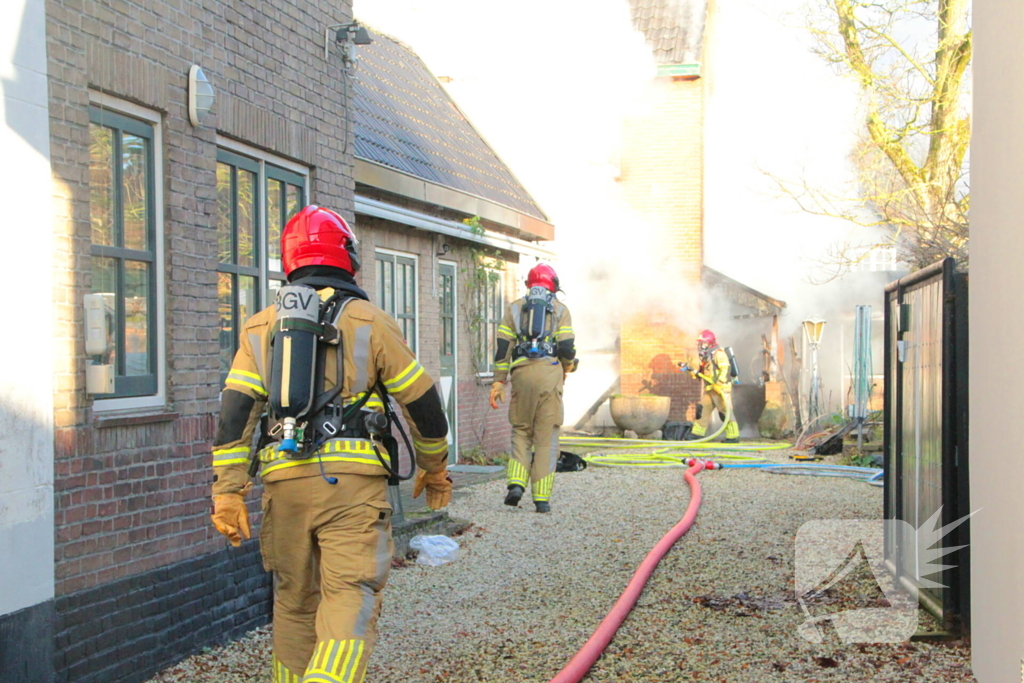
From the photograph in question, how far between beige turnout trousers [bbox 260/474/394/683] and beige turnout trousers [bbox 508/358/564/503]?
522cm

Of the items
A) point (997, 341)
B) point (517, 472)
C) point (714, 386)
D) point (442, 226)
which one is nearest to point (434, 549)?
point (517, 472)

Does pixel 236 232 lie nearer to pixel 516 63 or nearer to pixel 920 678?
pixel 920 678

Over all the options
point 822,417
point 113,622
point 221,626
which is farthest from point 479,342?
point 113,622

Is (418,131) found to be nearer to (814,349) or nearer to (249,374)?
(814,349)

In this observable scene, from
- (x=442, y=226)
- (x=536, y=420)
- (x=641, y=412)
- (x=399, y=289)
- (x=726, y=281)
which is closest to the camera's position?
(x=536, y=420)

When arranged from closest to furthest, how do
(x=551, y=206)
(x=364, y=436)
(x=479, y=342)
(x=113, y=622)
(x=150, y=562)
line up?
1. (x=364, y=436)
2. (x=113, y=622)
3. (x=150, y=562)
4. (x=479, y=342)
5. (x=551, y=206)

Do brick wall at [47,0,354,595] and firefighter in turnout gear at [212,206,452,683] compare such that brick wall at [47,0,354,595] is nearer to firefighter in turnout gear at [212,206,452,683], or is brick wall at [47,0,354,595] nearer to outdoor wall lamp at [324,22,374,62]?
outdoor wall lamp at [324,22,374,62]

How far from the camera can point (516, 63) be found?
2033 centimetres

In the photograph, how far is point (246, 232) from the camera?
5.97 meters

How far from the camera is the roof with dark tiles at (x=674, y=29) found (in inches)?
741

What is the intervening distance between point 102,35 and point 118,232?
837 mm

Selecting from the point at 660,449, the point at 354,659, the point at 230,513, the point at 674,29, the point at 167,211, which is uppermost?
the point at 674,29

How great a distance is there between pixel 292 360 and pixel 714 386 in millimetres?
14132

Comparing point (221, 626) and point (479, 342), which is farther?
point (479, 342)
